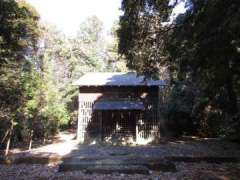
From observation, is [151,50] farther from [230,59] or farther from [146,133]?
[146,133]

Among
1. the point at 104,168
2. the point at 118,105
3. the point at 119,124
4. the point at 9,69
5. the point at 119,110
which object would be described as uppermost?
the point at 9,69

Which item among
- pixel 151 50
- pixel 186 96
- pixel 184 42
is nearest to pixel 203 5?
pixel 184 42

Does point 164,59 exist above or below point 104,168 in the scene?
above

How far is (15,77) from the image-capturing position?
38.1ft

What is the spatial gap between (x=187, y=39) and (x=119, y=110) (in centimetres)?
951

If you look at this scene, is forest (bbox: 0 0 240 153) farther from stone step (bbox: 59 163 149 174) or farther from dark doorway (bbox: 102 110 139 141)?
stone step (bbox: 59 163 149 174)

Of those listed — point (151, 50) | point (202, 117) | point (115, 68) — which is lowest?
point (202, 117)

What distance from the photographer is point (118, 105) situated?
1673 cm

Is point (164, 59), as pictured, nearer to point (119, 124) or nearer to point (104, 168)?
point (104, 168)

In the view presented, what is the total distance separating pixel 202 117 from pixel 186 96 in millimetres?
2025

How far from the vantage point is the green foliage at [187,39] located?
24.4ft

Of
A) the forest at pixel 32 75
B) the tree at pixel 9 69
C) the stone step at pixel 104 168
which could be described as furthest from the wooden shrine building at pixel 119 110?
the stone step at pixel 104 168

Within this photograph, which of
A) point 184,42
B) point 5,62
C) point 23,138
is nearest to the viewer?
point 184,42

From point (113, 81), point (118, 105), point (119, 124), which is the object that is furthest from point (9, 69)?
point (119, 124)
